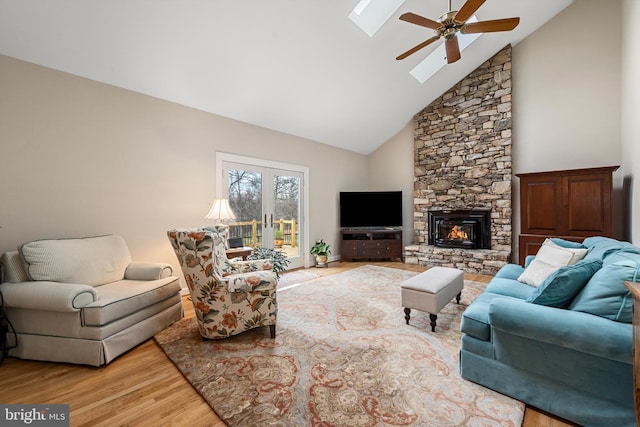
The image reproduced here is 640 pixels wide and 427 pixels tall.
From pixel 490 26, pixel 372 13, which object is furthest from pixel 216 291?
pixel 372 13

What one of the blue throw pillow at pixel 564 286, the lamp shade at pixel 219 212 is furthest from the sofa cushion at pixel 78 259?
the blue throw pillow at pixel 564 286

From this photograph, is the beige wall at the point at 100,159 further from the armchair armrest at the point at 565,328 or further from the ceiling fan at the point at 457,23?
the armchair armrest at the point at 565,328

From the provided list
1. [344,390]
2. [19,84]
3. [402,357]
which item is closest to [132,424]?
[344,390]

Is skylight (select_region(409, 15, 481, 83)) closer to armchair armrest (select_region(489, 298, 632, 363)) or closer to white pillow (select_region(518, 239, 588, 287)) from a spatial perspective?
white pillow (select_region(518, 239, 588, 287))

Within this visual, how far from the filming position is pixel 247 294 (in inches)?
93.8

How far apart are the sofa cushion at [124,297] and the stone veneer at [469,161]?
4788 mm

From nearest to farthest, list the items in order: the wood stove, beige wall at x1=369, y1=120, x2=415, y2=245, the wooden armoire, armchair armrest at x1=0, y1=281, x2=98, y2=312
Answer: armchair armrest at x1=0, y1=281, x2=98, y2=312 < the wooden armoire < the wood stove < beige wall at x1=369, y1=120, x2=415, y2=245

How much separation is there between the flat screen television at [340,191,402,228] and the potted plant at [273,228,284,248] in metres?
1.66

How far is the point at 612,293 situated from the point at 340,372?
1.71m

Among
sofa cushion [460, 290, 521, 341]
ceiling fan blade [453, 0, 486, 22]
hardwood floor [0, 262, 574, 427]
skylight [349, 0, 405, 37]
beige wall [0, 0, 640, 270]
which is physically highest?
skylight [349, 0, 405, 37]

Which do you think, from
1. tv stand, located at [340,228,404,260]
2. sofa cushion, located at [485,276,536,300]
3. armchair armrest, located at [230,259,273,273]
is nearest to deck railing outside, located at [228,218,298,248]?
tv stand, located at [340,228,404,260]

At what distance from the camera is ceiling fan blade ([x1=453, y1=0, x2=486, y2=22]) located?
7.83ft

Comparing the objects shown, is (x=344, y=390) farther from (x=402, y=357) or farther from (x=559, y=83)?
(x=559, y=83)

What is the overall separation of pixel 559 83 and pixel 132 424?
23.1 ft
